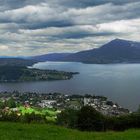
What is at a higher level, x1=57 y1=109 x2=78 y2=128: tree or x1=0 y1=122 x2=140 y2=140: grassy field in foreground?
x1=0 y1=122 x2=140 y2=140: grassy field in foreground

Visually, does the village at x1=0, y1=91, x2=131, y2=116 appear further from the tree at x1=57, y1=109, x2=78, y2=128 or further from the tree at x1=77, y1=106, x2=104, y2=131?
the tree at x1=77, y1=106, x2=104, y2=131

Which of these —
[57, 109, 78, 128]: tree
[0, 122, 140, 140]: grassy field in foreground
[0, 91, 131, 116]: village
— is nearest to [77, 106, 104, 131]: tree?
[57, 109, 78, 128]: tree

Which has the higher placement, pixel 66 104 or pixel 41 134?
pixel 41 134

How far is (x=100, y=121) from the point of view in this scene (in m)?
15.0

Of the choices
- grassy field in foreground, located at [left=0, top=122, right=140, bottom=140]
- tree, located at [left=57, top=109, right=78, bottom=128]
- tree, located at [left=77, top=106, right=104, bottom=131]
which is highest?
grassy field in foreground, located at [left=0, top=122, right=140, bottom=140]

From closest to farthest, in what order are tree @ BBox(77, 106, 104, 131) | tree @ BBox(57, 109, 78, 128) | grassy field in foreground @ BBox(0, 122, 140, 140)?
grassy field in foreground @ BBox(0, 122, 140, 140), tree @ BBox(77, 106, 104, 131), tree @ BBox(57, 109, 78, 128)

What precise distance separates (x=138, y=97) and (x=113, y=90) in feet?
83.8

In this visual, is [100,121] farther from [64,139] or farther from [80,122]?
[64,139]

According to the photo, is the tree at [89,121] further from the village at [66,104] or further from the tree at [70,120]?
the village at [66,104]

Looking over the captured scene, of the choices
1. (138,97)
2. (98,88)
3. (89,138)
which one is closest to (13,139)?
(89,138)

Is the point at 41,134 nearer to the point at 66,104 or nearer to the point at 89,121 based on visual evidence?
the point at 89,121

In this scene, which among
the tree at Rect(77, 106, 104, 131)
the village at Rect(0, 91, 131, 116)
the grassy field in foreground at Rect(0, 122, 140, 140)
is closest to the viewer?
the grassy field in foreground at Rect(0, 122, 140, 140)

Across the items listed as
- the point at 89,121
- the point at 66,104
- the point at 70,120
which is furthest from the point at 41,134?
the point at 66,104

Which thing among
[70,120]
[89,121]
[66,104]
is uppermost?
[89,121]
